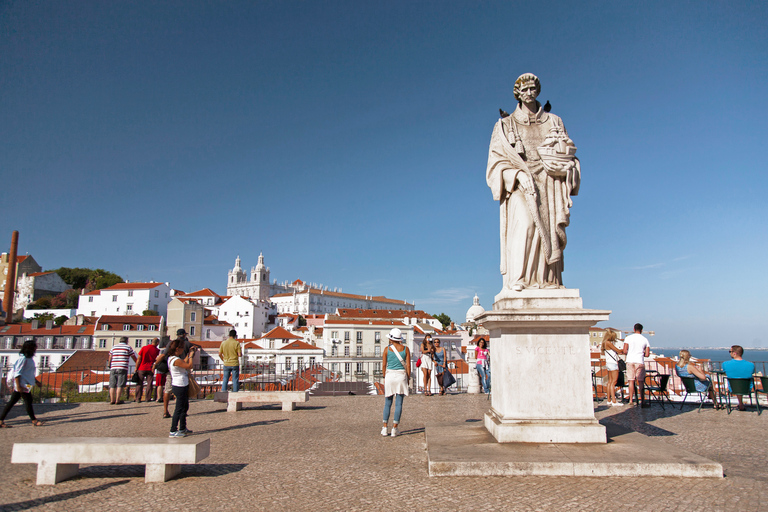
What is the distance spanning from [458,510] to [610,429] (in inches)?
122

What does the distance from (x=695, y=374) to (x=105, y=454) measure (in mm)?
9409

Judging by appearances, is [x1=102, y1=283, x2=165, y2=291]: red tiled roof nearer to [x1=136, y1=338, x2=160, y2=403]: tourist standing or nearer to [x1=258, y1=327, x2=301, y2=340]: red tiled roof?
[x1=258, y1=327, x2=301, y2=340]: red tiled roof

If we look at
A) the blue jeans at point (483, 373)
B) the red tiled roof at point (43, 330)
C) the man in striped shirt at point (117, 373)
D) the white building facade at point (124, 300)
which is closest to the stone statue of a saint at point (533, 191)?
the blue jeans at point (483, 373)

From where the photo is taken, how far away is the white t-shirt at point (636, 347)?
29.8 ft

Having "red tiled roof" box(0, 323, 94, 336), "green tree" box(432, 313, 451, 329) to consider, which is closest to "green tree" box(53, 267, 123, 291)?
"red tiled roof" box(0, 323, 94, 336)

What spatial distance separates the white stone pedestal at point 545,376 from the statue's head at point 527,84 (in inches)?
106

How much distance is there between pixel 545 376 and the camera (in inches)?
197

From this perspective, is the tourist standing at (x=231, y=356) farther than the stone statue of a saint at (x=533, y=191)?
Yes

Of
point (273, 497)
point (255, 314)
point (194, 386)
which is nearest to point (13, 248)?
point (255, 314)

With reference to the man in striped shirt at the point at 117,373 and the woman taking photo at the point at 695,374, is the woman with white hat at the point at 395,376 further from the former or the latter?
the man in striped shirt at the point at 117,373

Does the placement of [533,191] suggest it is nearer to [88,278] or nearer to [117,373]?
[117,373]

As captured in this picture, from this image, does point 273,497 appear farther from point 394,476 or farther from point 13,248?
point 13,248

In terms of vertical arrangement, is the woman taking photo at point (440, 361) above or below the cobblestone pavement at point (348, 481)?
above

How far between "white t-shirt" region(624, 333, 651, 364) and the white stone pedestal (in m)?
4.88
